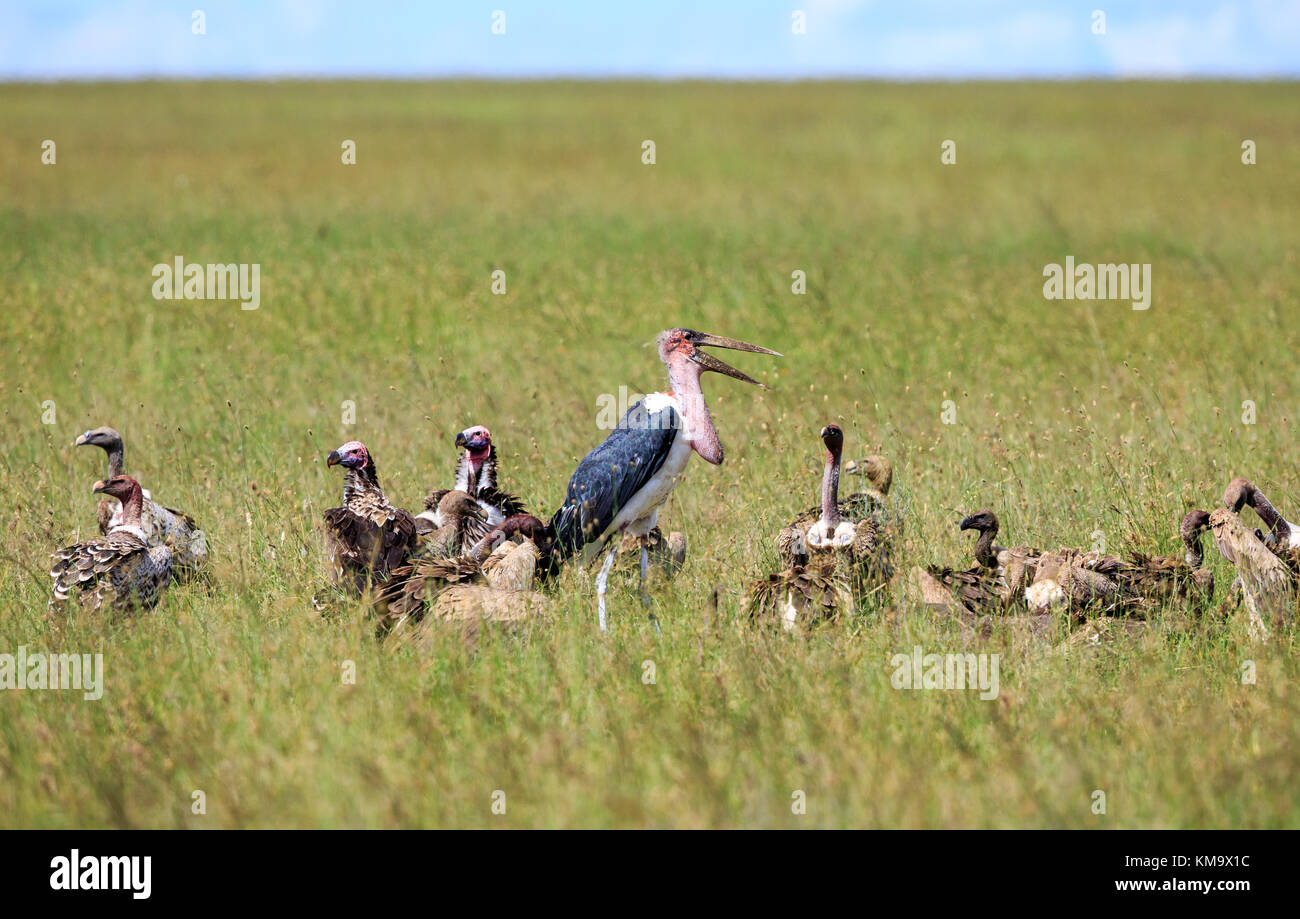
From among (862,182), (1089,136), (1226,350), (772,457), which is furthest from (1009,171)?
(772,457)

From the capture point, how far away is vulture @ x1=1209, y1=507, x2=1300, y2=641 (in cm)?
667

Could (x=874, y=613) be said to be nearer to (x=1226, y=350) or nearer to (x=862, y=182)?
(x=1226, y=350)

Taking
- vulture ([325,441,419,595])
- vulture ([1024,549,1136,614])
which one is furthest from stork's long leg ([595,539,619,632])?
vulture ([1024,549,1136,614])

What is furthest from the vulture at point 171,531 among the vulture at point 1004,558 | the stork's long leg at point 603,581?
the vulture at point 1004,558

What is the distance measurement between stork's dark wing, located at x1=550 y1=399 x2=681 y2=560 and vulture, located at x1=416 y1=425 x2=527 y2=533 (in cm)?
74

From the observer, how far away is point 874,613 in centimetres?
707

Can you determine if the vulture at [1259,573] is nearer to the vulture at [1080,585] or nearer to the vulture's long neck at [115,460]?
the vulture at [1080,585]

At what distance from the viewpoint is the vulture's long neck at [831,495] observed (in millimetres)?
7566

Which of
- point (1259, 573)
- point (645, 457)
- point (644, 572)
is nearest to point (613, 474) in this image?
point (645, 457)

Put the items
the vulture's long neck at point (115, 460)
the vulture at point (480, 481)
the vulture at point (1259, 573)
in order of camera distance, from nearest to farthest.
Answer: the vulture at point (1259, 573)
the vulture at point (480, 481)
the vulture's long neck at point (115, 460)

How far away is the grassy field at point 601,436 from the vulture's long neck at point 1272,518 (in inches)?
19.9

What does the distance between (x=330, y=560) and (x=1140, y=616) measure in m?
4.60

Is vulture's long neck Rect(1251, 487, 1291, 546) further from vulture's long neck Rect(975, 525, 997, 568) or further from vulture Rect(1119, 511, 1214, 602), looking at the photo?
vulture's long neck Rect(975, 525, 997, 568)
